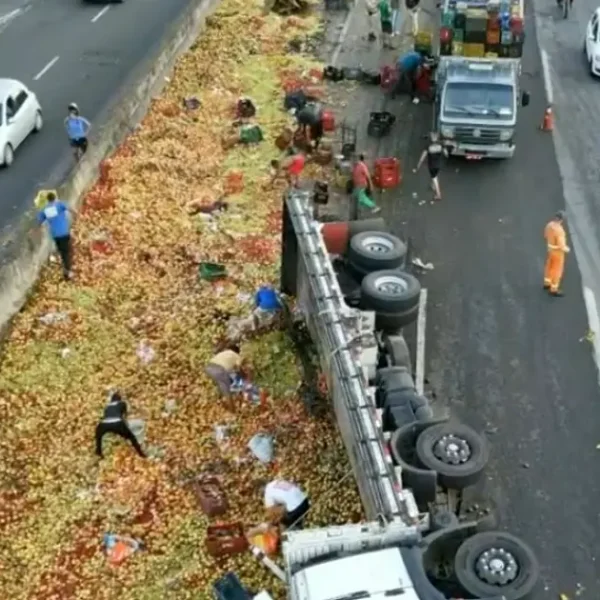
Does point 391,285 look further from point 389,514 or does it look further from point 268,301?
point 389,514

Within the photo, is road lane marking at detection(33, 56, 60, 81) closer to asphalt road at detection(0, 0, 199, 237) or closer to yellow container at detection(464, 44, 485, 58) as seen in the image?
asphalt road at detection(0, 0, 199, 237)

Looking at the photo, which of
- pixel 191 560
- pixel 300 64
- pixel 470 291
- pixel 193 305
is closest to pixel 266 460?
pixel 191 560

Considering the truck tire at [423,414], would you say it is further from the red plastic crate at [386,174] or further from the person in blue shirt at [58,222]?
the red plastic crate at [386,174]

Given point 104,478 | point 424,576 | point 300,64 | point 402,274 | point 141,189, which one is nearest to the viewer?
point 424,576

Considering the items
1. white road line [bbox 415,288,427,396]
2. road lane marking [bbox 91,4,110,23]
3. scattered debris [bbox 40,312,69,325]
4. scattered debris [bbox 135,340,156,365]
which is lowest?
white road line [bbox 415,288,427,396]

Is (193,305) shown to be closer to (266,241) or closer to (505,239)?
(266,241)

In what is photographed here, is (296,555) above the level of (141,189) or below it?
above

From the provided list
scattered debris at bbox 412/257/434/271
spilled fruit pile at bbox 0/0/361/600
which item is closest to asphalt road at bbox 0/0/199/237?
spilled fruit pile at bbox 0/0/361/600
